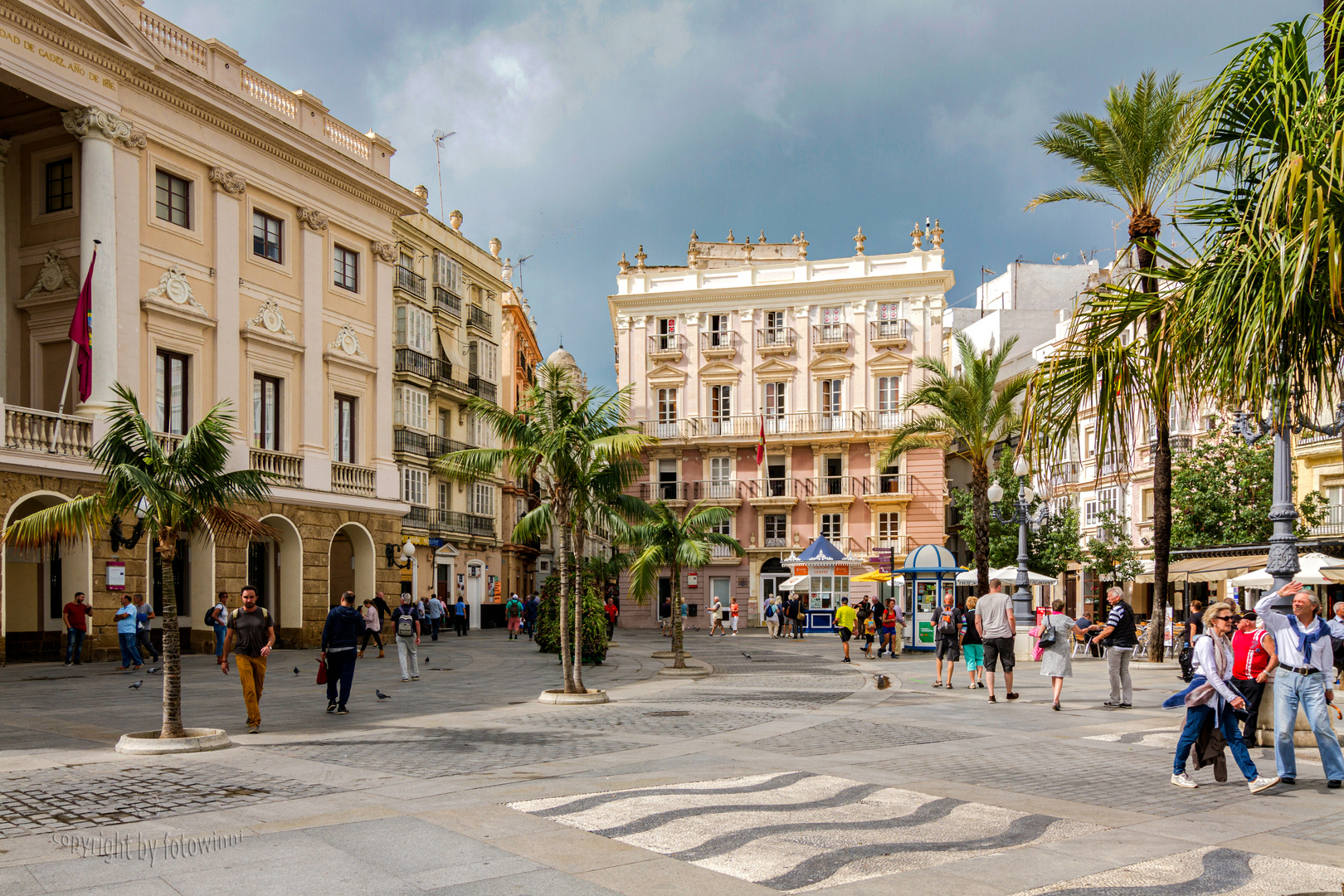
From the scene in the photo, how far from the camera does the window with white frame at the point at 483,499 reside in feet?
176

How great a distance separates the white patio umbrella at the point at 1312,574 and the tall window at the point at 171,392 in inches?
970

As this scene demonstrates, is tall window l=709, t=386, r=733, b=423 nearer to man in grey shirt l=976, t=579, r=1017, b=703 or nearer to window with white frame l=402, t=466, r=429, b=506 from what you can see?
window with white frame l=402, t=466, r=429, b=506

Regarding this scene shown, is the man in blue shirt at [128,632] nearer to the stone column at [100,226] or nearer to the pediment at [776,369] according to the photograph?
the stone column at [100,226]

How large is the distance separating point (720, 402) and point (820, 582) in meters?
11.5

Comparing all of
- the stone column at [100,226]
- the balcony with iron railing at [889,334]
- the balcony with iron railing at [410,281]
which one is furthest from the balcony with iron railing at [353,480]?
the balcony with iron railing at [889,334]

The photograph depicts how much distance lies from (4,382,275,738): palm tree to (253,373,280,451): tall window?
16653 mm

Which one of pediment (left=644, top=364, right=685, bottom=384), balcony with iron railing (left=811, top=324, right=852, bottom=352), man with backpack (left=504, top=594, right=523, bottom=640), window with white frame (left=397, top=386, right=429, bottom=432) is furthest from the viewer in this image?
pediment (left=644, top=364, right=685, bottom=384)

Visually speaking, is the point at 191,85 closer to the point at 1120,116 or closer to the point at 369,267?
the point at 369,267

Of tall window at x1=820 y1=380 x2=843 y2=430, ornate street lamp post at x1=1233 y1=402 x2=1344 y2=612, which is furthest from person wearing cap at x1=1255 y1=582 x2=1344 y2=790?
tall window at x1=820 y1=380 x2=843 y2=430

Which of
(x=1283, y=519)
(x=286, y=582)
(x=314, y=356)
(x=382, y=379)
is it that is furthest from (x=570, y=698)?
(x=382, y=379)

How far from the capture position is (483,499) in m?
54.8

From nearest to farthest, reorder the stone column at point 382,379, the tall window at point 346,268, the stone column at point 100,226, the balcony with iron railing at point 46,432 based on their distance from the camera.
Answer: the balcony with iron railing at point 46,432 < the stone column at point 100,226 < the tall window at point 346,268 < the stone column at point 382,379

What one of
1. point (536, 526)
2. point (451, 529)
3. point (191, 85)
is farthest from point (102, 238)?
point (451, 529)

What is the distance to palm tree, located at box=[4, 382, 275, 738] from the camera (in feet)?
38.5
